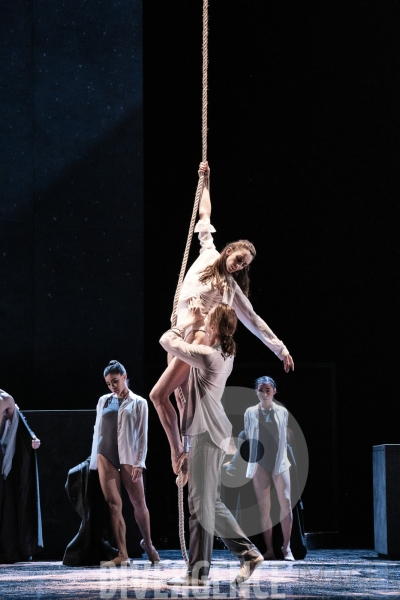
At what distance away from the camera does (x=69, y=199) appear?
7.82 metres

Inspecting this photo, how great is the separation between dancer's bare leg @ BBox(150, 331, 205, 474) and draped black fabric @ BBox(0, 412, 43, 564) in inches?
75.7

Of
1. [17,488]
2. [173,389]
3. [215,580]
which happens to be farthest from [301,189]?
[215,580]

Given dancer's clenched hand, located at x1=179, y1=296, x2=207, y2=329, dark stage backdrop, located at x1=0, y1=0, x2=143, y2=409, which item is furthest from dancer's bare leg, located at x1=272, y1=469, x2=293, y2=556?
dancer's clenched hand, located at x1=179, y1=296, x2=207, y2=329

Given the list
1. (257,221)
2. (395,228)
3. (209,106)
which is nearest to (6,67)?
(209,106)

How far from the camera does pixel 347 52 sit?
8672 mm

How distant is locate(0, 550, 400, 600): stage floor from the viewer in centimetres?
437

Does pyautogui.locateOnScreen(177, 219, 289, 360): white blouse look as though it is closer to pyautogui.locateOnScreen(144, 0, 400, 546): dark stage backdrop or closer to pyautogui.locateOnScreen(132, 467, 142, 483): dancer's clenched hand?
pyautogui.locateOnScreen(132, 467, 142, 483): dancer's clenched hand

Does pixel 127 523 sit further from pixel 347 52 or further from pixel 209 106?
pixel 347 52

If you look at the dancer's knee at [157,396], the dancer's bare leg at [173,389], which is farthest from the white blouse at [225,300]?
the dancer's knee at [157,396]

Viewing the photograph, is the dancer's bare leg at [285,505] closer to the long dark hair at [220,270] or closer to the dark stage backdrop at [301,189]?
the dark stage backdrop at [301,189]

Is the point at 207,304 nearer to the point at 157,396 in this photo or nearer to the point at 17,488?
the point at 157,396

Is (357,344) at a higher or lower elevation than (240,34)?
lower

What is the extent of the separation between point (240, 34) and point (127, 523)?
4.67 metres

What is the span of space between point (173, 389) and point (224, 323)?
0.55 meters
